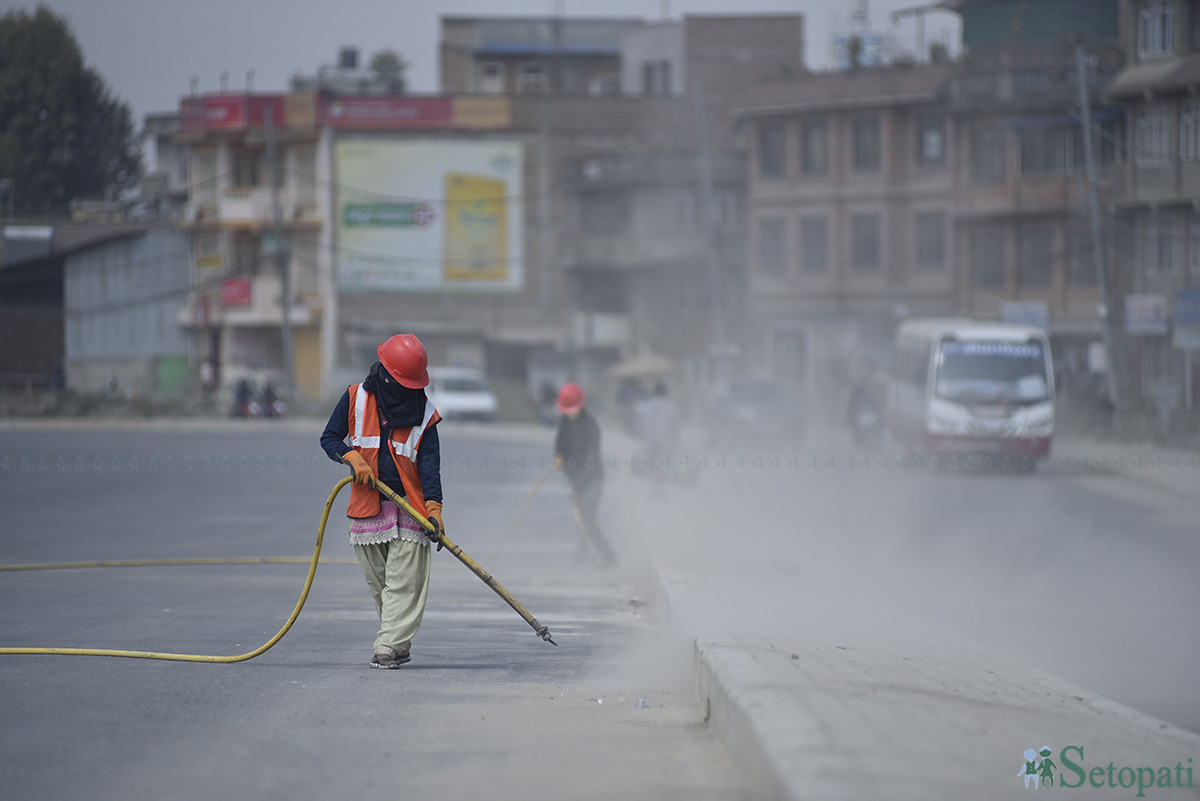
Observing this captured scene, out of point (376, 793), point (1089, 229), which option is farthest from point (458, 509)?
point (1089, 229)

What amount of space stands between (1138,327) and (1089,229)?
644 inches

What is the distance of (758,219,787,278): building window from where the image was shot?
54906 millimetres

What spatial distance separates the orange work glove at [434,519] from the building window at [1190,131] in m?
38.2

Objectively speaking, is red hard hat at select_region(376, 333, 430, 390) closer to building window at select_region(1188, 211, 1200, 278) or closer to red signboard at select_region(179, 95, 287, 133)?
building window at select_region(1188, 211, 1200, 278)

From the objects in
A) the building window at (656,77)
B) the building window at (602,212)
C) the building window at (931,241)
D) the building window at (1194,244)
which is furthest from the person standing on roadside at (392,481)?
the building window at (656,77)

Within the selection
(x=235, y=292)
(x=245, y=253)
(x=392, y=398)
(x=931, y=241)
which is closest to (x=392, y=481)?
(x=392, y=398)

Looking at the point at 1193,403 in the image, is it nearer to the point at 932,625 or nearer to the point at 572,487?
the point at 572,487

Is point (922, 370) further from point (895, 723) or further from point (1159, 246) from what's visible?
point (895, 723)

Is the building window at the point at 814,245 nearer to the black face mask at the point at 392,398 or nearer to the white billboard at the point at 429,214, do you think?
the white billboard at the point at 429,214

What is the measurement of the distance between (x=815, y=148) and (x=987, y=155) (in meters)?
6.66

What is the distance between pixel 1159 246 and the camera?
141ft

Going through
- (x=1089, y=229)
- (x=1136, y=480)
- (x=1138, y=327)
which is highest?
(x=1089, y=229)

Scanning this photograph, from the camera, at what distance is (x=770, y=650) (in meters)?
7.23

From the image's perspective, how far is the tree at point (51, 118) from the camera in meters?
46.9
